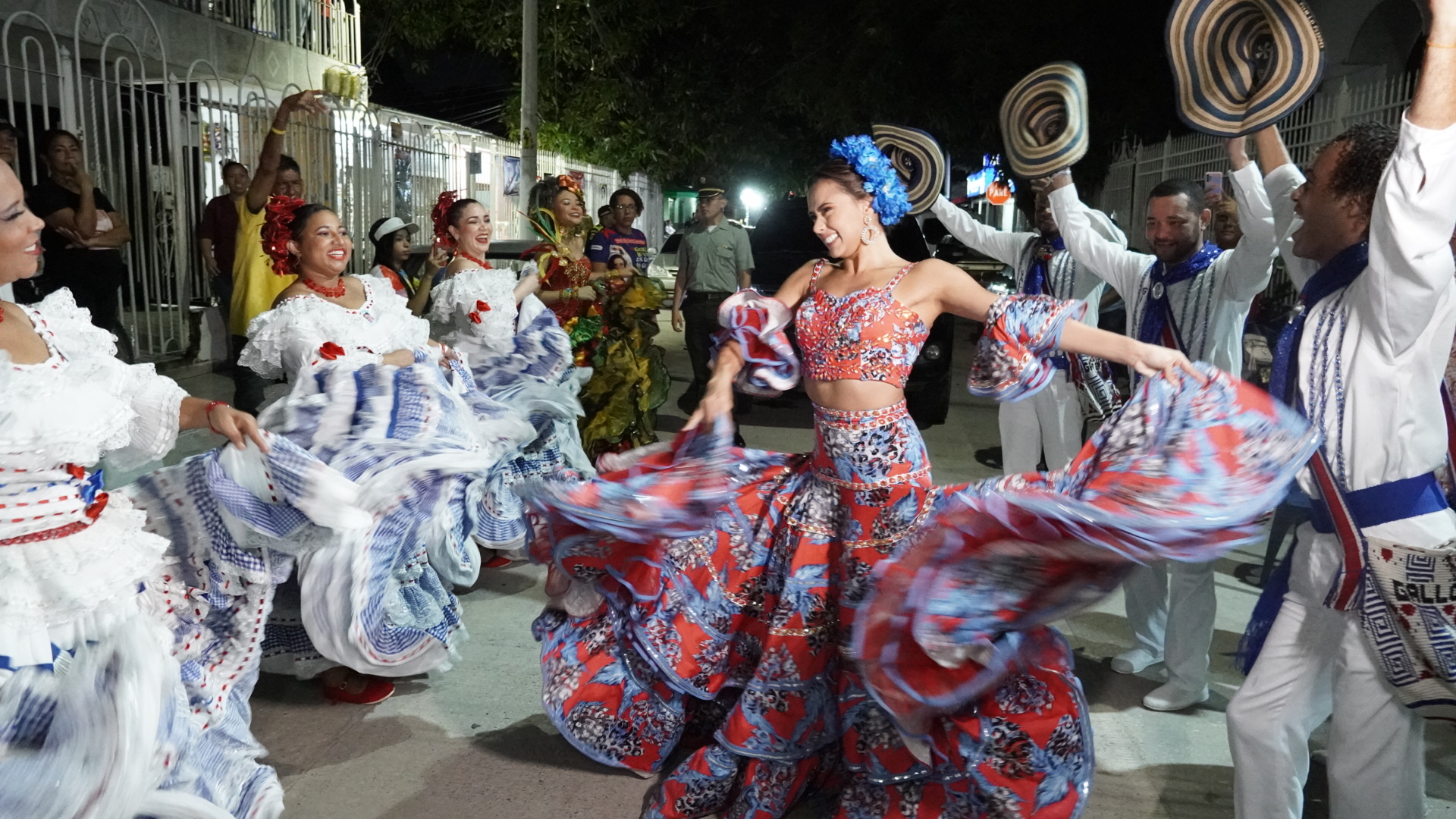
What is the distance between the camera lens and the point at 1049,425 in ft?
19.1

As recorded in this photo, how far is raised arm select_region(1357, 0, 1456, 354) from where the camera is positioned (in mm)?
2639

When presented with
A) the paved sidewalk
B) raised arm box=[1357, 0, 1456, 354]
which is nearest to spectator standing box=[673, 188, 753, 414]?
the paved sidewalk

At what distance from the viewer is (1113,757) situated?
4.05 metres

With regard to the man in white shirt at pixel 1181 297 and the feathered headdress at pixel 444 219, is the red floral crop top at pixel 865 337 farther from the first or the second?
the feathered headdress at pixel 444 219

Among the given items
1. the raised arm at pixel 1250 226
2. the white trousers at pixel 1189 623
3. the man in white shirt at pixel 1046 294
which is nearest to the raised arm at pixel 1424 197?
the raised arm at pixel 1250 226

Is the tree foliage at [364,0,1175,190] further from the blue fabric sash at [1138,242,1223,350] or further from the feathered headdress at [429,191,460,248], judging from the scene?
the blue fabric sash at [1138,242,1223,350]

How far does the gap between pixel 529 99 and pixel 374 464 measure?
47.4 ft

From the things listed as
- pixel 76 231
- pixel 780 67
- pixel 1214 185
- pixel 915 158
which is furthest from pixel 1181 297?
pixel 780 67

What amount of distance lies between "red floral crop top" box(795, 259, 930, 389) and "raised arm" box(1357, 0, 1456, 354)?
1281 mm

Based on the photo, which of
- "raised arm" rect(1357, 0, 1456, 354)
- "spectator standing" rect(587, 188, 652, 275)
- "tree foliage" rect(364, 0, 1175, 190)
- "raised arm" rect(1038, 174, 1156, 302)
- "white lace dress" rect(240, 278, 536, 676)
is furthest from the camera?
"tree foliage" rect(364, 0, 1175, 190)

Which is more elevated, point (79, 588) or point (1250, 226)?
point (1250, 226)

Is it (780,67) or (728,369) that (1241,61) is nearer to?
(728,369)

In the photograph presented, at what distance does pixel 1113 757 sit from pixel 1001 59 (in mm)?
12282

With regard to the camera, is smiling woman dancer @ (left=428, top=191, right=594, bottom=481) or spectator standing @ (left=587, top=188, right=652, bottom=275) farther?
spectator standing @ (left=587, top=188, right=652, bottom=275)
